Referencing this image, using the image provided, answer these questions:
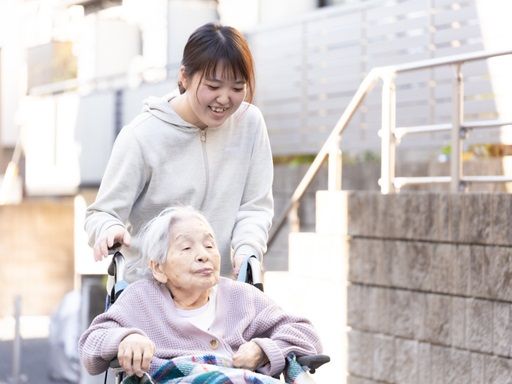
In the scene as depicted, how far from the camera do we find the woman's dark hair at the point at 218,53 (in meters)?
4.36

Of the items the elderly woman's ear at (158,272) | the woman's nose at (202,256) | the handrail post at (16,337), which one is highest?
the woman's nose at (202,256)

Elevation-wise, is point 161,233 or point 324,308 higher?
point 161,233

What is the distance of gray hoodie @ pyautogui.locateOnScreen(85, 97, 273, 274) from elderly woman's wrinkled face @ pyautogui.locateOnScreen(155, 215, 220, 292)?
32 cm

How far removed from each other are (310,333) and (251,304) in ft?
0.73

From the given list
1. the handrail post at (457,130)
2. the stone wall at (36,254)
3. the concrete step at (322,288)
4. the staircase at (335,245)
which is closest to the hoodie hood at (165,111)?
the handrail post at (457,130)

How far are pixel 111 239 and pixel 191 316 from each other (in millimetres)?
359

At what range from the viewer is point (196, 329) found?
13.6ft

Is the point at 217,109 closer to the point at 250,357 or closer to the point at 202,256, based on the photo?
the point at 202,256

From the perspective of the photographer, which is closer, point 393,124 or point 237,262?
point 237,262

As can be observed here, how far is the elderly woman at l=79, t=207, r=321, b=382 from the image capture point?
4.09 metres

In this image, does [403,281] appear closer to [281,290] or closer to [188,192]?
[281,290]

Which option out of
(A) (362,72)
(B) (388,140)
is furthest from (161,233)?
(A) (362,72)

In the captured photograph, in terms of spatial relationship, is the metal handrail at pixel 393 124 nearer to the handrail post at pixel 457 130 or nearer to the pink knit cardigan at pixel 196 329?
the handrail post at pixel 457 130

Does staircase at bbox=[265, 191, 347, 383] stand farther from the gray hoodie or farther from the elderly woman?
the elderly woman
